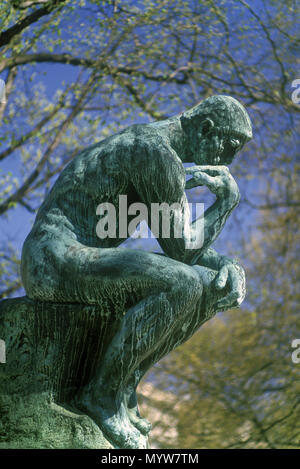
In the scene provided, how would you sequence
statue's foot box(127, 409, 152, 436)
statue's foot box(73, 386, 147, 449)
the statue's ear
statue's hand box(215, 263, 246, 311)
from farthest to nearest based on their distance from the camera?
the statue's ear
statue's hand box(215, 263, 246, 311)
statue's foot box(127, 409, 152, 436)
statue's foot box(73, 386, 147, 449)

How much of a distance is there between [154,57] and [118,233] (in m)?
7.16

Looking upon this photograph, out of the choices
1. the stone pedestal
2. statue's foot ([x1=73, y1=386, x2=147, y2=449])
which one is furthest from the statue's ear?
statue's foot ([x1=73, y1=386, x2=147, y2=449])

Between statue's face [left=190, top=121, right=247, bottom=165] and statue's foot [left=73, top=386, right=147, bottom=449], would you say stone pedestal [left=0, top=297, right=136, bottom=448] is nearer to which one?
statue's foot [left=73, top=386, right=147, bottom=449]

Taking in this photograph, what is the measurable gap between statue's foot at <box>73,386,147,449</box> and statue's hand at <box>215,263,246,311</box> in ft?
1.76

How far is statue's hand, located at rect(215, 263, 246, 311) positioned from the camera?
8.71 feet

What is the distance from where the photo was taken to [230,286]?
2.67 metres

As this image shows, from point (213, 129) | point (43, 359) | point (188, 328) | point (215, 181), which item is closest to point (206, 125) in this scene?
point (213, 129)

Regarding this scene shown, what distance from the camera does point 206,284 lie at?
2.66 meters

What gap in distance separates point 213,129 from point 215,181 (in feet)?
0.87

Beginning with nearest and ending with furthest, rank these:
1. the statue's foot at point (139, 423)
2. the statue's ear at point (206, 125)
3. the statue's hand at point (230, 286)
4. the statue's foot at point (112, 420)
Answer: the statue's foot at point (112, 420), the statue's foot at point (139, 423), the statue's hand at point (230, 286), the statue's ear at point (206, 125)

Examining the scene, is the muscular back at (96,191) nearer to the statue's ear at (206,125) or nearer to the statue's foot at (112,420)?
the statue's ear at (206,125)

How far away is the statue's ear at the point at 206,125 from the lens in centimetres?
285

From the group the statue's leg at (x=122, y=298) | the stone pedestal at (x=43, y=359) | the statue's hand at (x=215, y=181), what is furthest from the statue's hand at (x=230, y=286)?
the stone pedestal at (x=43, y=359)

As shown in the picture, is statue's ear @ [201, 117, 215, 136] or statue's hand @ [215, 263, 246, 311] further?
statue's ear @ [201, 117, 215, 136]
